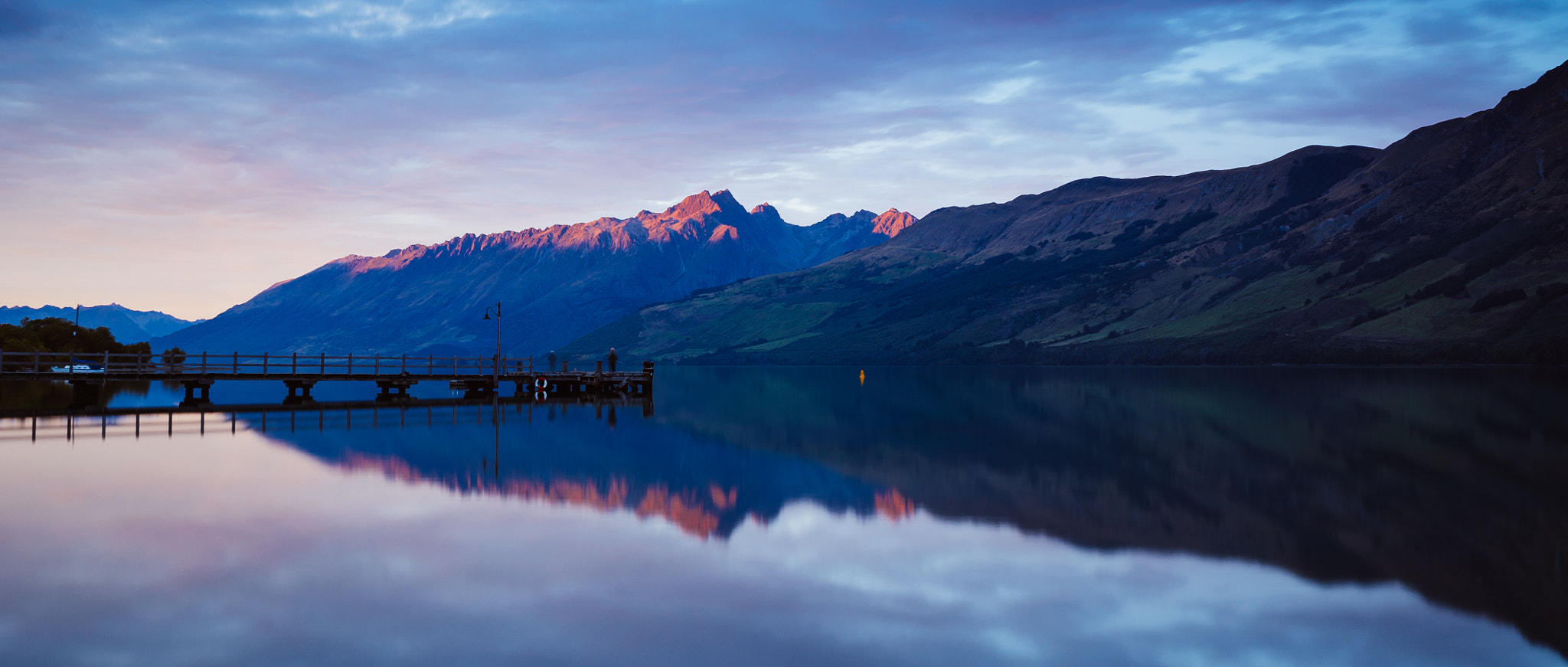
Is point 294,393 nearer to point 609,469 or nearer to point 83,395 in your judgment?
point 83,395

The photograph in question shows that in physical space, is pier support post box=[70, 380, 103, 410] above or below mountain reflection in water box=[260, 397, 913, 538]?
above

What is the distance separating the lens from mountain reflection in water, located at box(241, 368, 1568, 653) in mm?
22438

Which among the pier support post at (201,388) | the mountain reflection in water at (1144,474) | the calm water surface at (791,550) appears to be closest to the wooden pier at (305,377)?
the pier support post at (201,388)

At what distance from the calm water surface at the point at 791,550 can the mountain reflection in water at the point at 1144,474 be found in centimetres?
21

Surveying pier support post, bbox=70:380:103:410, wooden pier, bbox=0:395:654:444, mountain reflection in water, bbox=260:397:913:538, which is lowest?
mountain reflection in water, bbox=260:397:913:538

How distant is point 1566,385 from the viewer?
9775 cm

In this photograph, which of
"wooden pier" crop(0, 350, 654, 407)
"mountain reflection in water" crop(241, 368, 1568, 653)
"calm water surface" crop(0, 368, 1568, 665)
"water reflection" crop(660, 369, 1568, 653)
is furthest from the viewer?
"wooden pier" crop(0, 350, 654, 407)

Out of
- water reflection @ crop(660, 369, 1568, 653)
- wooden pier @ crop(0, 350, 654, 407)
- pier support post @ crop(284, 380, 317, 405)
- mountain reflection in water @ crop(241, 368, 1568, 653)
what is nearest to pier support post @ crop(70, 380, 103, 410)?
wooden pier @ crop(0, 350, 654, 407)

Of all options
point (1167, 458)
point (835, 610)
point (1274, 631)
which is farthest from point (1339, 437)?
point (835, 610)

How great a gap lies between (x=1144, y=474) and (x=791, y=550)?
56.9 feet

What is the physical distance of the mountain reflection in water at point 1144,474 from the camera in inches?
883

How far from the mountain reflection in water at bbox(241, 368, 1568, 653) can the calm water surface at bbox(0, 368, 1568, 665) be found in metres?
0.21

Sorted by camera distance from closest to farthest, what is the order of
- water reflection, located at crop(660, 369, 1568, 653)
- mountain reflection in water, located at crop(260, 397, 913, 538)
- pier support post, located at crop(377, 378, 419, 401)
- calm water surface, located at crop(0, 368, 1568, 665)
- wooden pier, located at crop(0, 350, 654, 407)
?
calm water surface, located at crop(0, 368, 1568, 665) < water reflection, located at crop(660, 369, 1568, 653) < mountain reflection in water, located at crop(260, 397, 913, 538) < wooden pier, located at crop(0, 350, 654, 407) < pier support post, located at crop(377, 378, 419, 401)

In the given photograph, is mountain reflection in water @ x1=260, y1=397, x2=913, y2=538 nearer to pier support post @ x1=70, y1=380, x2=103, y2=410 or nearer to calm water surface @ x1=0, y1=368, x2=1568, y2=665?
calm water surface @ x1=0, y1=368, x2=1568, y2=665
